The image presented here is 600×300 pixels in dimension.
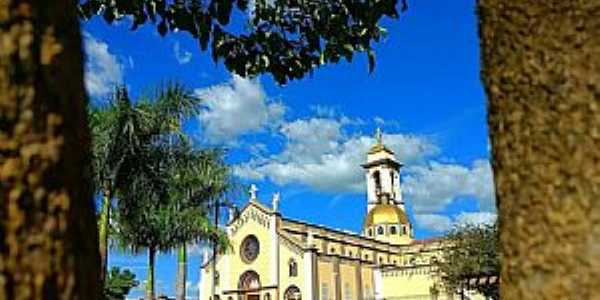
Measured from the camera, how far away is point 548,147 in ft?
6.85

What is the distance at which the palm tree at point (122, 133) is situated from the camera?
1755 centimetres

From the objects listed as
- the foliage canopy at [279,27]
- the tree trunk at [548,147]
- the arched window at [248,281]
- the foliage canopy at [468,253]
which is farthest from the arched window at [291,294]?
the tree trunk at [548,147]

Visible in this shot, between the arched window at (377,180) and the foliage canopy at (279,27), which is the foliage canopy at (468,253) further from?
the arched window at (377,180)

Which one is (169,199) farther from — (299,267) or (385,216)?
(385,216)

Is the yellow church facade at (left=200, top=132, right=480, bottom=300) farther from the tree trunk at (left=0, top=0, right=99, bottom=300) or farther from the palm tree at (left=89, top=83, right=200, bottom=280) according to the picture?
the tree trunk at (left=0, top=0, right=99, bottom=300)

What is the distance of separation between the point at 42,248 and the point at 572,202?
4.61 ft

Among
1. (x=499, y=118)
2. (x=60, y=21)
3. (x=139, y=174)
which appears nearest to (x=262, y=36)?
(x=499, y=118)

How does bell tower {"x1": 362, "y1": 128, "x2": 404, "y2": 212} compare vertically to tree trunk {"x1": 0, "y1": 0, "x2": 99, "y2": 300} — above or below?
above

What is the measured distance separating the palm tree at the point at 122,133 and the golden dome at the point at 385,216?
210 feet

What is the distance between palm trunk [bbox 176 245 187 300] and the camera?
21891mm

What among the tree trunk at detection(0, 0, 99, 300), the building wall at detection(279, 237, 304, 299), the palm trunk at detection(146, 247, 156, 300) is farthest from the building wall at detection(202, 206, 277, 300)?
the tree trunk at detection(0, 0, 99, 300)

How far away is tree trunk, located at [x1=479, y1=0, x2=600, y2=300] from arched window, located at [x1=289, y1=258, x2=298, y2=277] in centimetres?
6254

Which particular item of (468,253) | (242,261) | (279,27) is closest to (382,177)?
(242,261)

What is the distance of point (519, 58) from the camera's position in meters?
2.21
